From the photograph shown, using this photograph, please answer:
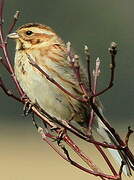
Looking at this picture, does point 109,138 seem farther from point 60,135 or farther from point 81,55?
point 81,55

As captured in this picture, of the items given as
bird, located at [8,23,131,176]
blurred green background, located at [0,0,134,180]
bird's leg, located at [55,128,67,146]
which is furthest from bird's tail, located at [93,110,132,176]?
blurred green background, located at [0,0,134,180]

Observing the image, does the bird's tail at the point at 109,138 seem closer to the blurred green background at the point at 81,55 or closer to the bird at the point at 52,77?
the bird at the point at 52,77

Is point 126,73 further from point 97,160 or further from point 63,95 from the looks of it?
point 63,95

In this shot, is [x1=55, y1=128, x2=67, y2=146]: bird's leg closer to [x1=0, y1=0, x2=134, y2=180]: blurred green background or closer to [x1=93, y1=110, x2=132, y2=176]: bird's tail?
[x1=93, y1=110, x2=132, y2=176]: bird's tail

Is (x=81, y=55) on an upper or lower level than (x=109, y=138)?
lower

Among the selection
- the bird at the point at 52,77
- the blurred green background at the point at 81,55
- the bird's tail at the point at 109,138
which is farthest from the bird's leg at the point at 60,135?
the blurred green background at the point at 81,55

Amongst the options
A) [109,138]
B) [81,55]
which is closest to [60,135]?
[109,138]
